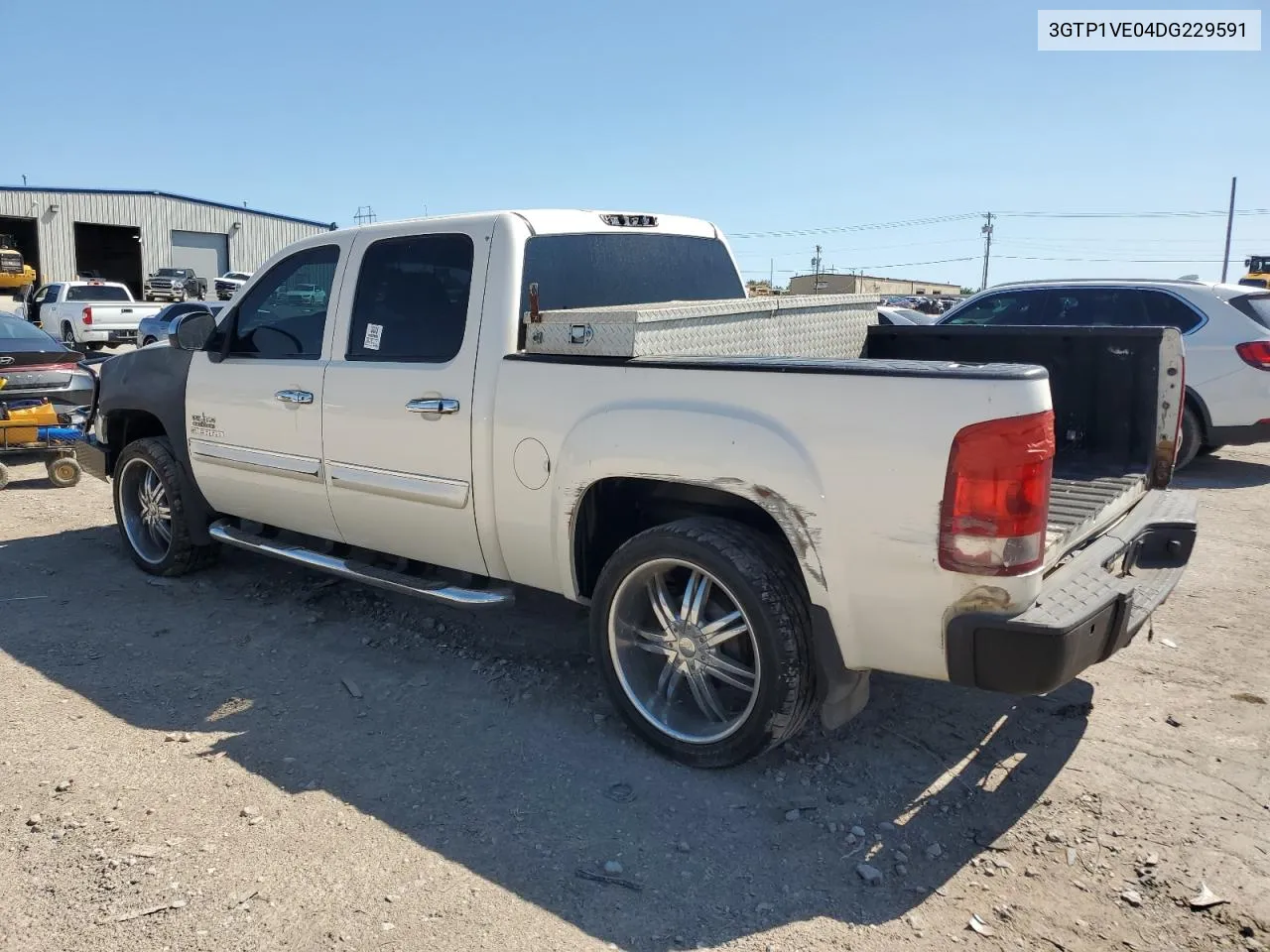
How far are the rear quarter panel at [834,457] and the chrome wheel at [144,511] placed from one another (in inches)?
129

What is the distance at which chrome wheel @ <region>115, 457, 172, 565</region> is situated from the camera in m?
5.88

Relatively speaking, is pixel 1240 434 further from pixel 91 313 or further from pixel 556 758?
pixel 91 313

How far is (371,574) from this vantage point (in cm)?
459

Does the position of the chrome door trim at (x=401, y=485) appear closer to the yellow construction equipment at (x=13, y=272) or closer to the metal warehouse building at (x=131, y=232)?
the yellow construction equipment at (x=13, y=272)

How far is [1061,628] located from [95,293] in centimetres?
2640

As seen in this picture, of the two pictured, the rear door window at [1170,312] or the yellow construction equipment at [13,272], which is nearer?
the rear door window at [1170,312]

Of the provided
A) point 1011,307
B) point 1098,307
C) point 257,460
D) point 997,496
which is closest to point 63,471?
point 257,460

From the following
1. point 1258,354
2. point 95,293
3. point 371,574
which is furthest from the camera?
point 95,293

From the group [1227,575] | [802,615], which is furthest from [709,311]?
[1227,575]

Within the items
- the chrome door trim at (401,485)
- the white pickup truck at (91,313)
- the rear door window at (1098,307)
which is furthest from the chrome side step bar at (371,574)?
the white pickup truck at (91,313)

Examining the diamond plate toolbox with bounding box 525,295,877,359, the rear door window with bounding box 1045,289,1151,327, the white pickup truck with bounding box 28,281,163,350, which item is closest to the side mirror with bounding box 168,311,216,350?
the diamond plate toolbox with bounding box 525,295,877,359

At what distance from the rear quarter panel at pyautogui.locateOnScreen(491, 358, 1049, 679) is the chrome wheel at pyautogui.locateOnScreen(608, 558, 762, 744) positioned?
396 millimetres

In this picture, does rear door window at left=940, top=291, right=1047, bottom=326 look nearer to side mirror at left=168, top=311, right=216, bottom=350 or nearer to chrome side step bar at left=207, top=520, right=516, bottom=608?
chrome side step bar at left=207, top=520, right=516, bottom=608

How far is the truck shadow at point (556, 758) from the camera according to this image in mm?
2955
